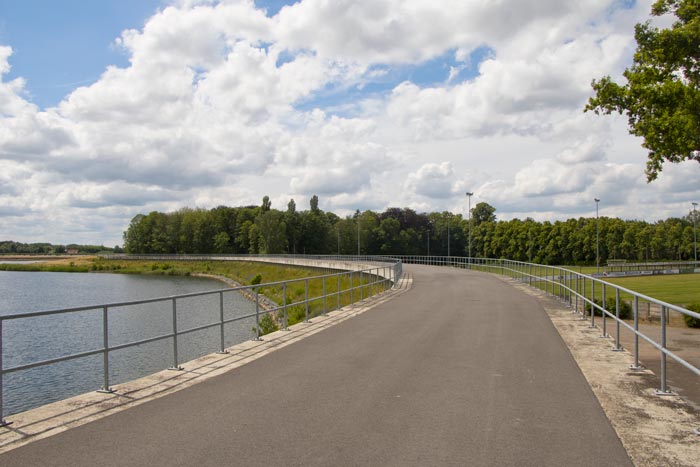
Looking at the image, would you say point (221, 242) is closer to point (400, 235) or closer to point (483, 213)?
point (400, 235)

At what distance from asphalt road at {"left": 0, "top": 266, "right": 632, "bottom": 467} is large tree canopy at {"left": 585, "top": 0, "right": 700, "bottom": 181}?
13042 millimetres

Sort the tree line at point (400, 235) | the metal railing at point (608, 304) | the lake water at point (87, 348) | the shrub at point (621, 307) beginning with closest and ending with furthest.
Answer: the metal railing at point (608, 304) → the lake water at point (87, 348) → the shrub at point (621, 307) → the tree line at point (400, 235)

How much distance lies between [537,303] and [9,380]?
17.2 meters

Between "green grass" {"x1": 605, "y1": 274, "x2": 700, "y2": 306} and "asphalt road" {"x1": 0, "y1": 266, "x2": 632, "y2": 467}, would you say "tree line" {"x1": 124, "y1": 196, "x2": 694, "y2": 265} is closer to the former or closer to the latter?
"green grass" {"x1": 605, "y1": 274, "x2": 700, "y2": 306}

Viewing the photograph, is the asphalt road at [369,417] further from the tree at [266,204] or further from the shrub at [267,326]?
the tree at [266,204]

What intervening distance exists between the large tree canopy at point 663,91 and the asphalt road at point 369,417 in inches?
513

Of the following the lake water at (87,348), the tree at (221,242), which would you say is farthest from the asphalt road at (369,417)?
the tree at (221,242)

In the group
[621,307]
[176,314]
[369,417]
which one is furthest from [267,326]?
[369,417]

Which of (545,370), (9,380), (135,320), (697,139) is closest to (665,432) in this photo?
(545,370)

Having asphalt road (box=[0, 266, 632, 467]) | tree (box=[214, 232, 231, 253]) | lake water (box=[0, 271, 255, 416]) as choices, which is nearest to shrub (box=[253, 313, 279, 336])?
lake water (box=[0, 271, 255, 416])

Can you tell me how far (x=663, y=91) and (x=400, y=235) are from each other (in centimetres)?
10910

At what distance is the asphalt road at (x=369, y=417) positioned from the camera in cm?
497

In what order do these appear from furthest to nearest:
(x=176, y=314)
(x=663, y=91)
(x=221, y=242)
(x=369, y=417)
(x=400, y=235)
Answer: (x=221, y=242), (x=400, y=235), (x=663, y=91), (x=176, y=314), (x=369, y=417)

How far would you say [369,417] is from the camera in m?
6.07
